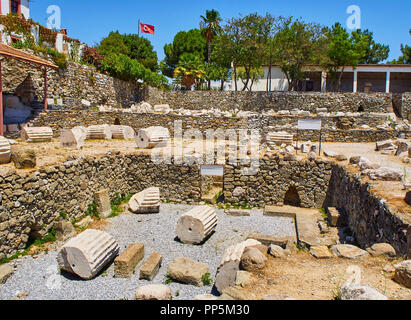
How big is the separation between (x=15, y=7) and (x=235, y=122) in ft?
66.0

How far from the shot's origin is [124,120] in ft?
67.6

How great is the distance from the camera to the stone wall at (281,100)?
93.7 ft

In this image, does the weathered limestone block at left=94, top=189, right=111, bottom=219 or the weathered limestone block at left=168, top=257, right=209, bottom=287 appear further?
the weathered limestone block at left=94, top=189, right=111, bottom=219

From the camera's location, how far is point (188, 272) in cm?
721

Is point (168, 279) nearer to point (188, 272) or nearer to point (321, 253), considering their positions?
point (188, 272)

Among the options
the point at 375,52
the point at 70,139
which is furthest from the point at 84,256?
the point at 375,52

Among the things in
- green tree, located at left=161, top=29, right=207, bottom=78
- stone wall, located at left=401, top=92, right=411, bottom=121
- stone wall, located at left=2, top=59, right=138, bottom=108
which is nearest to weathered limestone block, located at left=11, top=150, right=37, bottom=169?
stone wall, located at left=2, top=59, right=138, bottom=108

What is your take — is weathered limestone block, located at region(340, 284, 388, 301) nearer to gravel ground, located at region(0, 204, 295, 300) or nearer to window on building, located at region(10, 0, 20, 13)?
gravel ground, located at region(0, 204, 295, 300)

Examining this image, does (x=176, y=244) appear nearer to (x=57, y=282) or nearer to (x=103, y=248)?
(x=103, y=248)

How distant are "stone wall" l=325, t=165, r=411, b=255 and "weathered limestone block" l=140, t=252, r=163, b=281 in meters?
Answer: 4.77

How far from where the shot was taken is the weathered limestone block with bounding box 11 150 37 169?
8570mm

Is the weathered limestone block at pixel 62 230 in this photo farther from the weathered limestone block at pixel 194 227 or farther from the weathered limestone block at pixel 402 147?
the weathered limestone block at pixel 402 147
